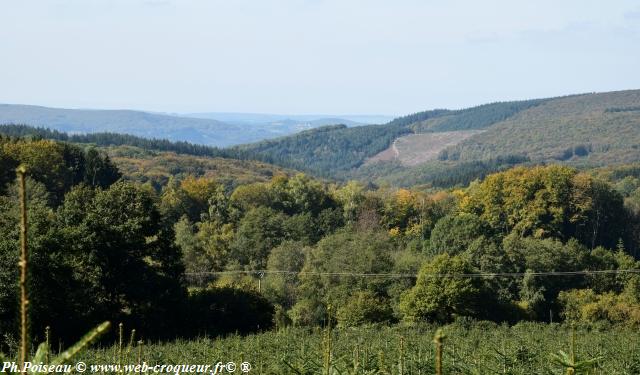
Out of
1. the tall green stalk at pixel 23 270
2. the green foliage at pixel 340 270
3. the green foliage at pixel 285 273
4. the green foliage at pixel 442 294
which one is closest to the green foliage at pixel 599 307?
the green foliage at pixel 442 294

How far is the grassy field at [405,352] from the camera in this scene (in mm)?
12167

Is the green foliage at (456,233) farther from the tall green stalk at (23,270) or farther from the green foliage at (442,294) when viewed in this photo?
the tall green stalk at (23,270)

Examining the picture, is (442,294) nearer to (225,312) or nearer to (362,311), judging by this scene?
(362,311)

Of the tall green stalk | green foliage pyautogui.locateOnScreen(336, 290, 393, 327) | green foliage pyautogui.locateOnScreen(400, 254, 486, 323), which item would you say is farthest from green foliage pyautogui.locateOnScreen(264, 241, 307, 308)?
the tall green stalk

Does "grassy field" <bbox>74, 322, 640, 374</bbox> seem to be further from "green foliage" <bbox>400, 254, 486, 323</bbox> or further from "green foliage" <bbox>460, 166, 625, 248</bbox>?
"green foliage" <bbox>460, 166, 625, 248</bbox>

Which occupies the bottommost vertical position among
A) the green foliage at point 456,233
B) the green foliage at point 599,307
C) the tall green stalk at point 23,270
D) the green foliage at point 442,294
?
the green foliage at point 599,307

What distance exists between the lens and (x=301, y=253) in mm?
48031

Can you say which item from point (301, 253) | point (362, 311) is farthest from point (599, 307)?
point (301, 253)

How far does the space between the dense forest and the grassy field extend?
229 cm

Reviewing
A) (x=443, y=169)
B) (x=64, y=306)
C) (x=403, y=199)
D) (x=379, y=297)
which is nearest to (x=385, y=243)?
(x=379, y=297)

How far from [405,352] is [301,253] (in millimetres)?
31300

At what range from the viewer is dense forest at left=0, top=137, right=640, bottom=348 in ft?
91.6

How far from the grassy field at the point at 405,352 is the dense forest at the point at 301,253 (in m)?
2.29

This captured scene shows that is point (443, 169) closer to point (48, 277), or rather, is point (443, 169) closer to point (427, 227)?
point (427, 227)
